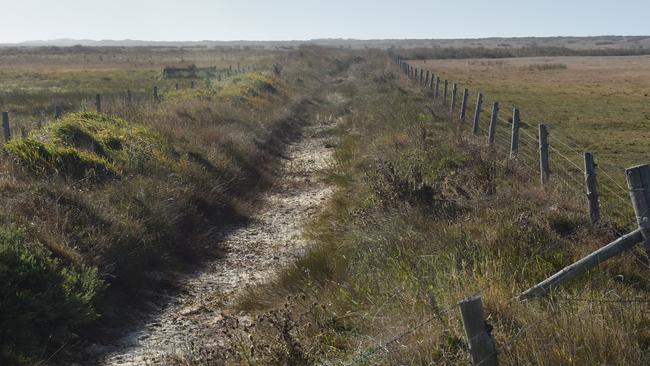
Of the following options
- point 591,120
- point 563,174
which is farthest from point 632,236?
point 591,120

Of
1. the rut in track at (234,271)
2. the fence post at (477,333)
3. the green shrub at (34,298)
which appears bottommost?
the rut in track at (234,271)

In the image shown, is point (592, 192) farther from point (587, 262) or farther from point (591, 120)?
point (591, 120)

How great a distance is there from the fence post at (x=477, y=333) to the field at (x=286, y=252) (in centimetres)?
49

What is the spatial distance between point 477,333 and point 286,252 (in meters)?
6.01

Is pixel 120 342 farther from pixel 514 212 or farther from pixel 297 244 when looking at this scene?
pixel 514 212

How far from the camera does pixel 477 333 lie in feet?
11.2

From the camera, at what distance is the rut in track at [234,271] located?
6.34 m

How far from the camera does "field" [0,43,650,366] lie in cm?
456

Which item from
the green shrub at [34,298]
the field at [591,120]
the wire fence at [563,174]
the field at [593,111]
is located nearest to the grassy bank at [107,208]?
the green shrub at [34,298]

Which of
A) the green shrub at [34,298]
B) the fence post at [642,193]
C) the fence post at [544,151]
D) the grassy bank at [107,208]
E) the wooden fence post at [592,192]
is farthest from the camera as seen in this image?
the fence post at [544,151]

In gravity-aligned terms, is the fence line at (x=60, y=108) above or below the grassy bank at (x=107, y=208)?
above

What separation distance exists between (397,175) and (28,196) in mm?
5006

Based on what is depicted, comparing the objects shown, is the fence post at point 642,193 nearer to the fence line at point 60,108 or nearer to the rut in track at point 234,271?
the rut in track at point 234,271

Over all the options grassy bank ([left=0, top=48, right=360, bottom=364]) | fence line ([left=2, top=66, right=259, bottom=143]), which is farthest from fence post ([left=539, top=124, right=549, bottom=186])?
fence line ([left=2, top=66, right=259, bottom=143])
